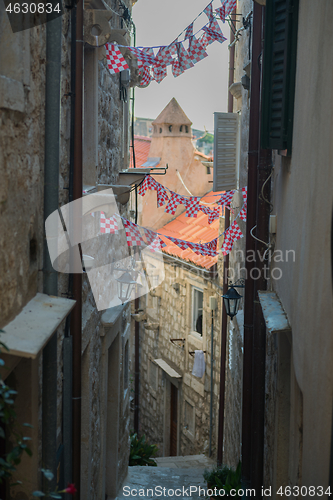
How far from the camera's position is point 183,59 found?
7.59 metres

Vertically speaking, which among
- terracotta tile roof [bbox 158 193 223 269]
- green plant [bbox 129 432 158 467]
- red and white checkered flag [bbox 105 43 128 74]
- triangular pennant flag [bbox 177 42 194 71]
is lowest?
green plant [bbox 129 432 158 467]

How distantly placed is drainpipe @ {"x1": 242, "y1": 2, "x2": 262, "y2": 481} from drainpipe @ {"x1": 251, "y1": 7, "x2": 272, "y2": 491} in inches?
3.8

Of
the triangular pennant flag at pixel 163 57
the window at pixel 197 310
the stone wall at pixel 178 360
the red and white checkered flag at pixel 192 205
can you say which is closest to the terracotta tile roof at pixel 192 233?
the stone wall at pixel 178 360

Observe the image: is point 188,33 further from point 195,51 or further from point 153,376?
point 153,376

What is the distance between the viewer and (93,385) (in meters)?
6.44

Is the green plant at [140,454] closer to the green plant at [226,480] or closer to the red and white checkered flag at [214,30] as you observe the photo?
the green plant at [226,480]

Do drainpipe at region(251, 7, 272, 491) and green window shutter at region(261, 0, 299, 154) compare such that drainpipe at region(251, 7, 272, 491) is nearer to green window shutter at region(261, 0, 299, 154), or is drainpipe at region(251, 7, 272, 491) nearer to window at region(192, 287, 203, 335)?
green window shutter at region(261, 0, 299, 154)

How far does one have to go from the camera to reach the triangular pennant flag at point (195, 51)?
748cm

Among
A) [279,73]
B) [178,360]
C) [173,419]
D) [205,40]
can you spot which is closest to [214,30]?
[205,40]

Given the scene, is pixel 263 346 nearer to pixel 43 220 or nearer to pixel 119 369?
pixel 43 220

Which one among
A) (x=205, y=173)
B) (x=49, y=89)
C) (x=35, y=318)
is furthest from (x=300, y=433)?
(x=205, y=173)

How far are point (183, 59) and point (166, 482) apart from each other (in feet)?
23.0

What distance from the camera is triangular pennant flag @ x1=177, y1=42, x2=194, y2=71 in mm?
7523

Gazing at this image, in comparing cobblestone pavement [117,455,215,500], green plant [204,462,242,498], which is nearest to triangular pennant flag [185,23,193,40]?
green plant [204,462,242,498]
